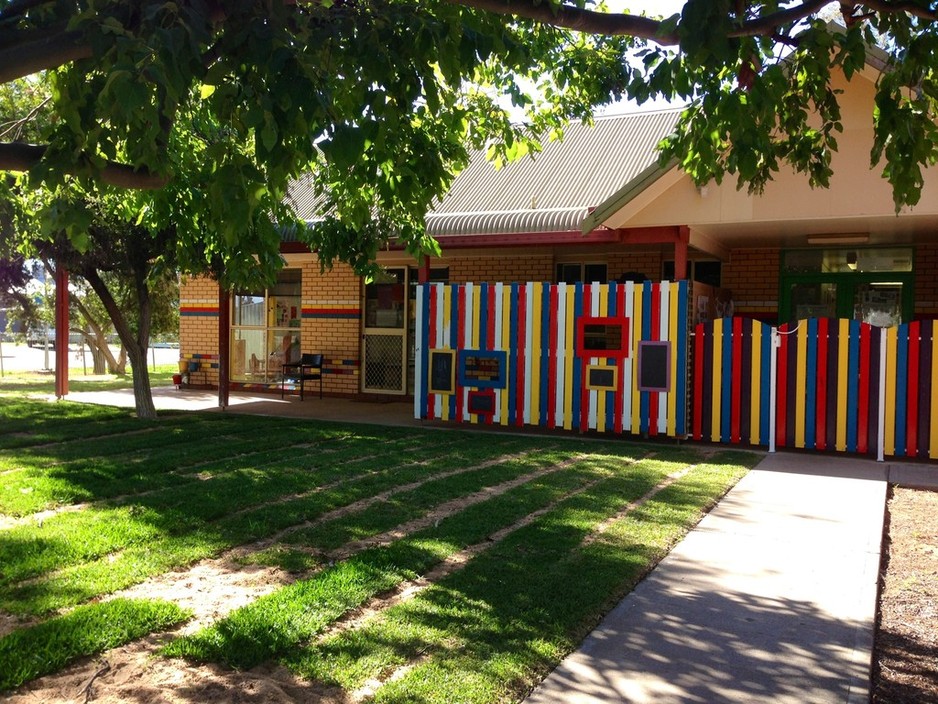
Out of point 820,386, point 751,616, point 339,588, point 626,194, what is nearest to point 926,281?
point 820,386

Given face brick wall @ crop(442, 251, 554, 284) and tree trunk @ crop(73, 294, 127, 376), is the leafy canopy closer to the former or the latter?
A: face brick wall @ crop(442, 251, 554, 284)

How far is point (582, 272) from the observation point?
15688mm

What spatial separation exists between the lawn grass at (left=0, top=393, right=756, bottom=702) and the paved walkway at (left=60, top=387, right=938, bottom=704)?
220mm

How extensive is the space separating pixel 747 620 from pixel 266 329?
15.6 m

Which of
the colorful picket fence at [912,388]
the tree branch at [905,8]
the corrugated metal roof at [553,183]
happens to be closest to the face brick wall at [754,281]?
the corrugated metal roof at [553,183]

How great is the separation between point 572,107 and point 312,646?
377 inches

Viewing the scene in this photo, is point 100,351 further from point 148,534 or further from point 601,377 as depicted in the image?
point 148,534

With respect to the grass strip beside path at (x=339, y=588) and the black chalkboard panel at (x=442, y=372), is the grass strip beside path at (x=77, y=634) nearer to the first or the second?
the grass strip beside path at (x=339, y=588)

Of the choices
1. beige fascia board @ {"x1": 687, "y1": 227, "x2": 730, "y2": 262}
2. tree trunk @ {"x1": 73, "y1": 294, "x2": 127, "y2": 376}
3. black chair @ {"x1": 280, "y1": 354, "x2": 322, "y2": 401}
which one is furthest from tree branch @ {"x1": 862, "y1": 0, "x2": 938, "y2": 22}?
tree trunk @ {"x1": 73, "y1": 294, "x2": 127, "y2": 376}

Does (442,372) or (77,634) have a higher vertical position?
(442,372)

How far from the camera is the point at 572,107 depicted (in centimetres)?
1205

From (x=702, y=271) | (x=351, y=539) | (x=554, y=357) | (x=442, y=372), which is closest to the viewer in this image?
(x=351, y=539)

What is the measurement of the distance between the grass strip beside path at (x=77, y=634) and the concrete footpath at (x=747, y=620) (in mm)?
1969

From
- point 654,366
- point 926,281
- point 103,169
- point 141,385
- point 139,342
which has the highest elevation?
point 926,281
